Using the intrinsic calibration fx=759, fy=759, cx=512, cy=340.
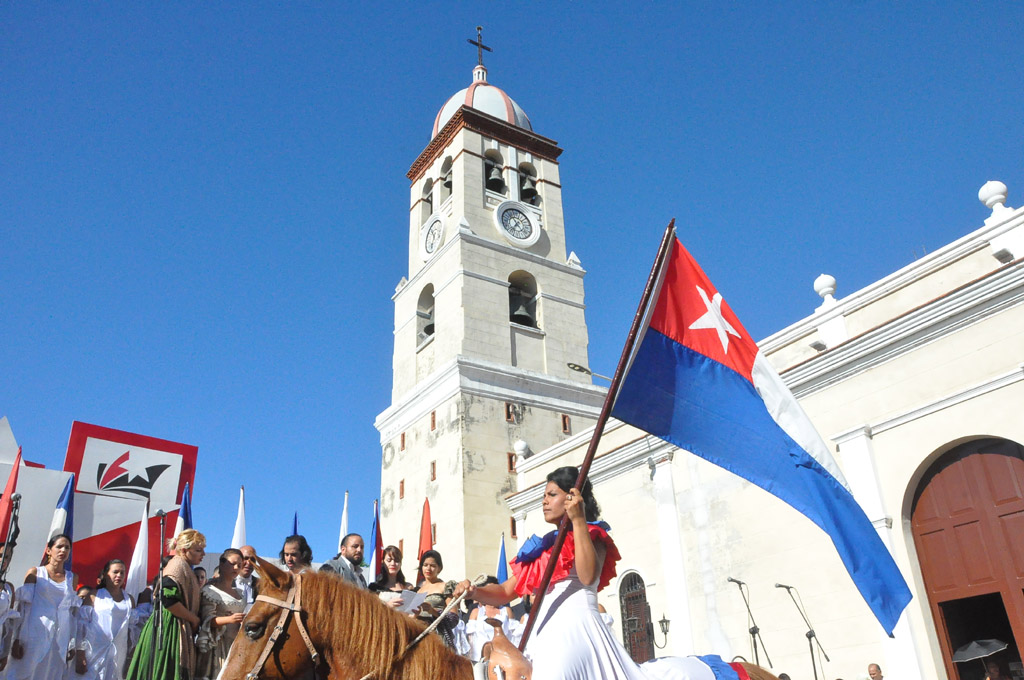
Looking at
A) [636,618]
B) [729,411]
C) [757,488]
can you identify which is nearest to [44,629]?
[729,411]

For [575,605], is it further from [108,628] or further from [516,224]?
[516,224]

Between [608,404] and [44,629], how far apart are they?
6.85m

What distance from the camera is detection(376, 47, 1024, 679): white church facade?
11898 millimetres

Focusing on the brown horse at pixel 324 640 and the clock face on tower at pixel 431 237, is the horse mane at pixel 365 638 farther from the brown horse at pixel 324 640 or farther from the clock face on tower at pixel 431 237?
the clock face on tower at pixel 431 237

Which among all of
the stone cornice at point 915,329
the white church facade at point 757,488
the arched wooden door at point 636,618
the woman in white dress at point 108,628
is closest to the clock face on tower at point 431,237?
the white church facade at point 757,488

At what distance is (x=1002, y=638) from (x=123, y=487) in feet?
A: 48.6

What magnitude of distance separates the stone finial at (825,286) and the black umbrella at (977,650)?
281 inches

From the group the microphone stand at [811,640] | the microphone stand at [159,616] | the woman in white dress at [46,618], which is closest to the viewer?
the microphone stand at [159,616]

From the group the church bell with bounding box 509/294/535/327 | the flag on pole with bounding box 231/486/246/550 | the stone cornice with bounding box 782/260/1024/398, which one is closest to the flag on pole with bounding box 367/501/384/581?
the flag on pole with bounding box 231/486/246/550

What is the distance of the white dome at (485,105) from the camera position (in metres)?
33.4

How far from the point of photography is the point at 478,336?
87.2 ft

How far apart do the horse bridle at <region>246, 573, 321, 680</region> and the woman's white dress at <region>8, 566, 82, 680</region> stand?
540 centimetres

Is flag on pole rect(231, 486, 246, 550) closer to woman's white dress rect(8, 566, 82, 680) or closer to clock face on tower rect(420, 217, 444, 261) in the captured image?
woman's white dress rect(8, 566, 82, 680)

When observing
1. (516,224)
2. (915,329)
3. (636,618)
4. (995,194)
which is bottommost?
(636,618)
